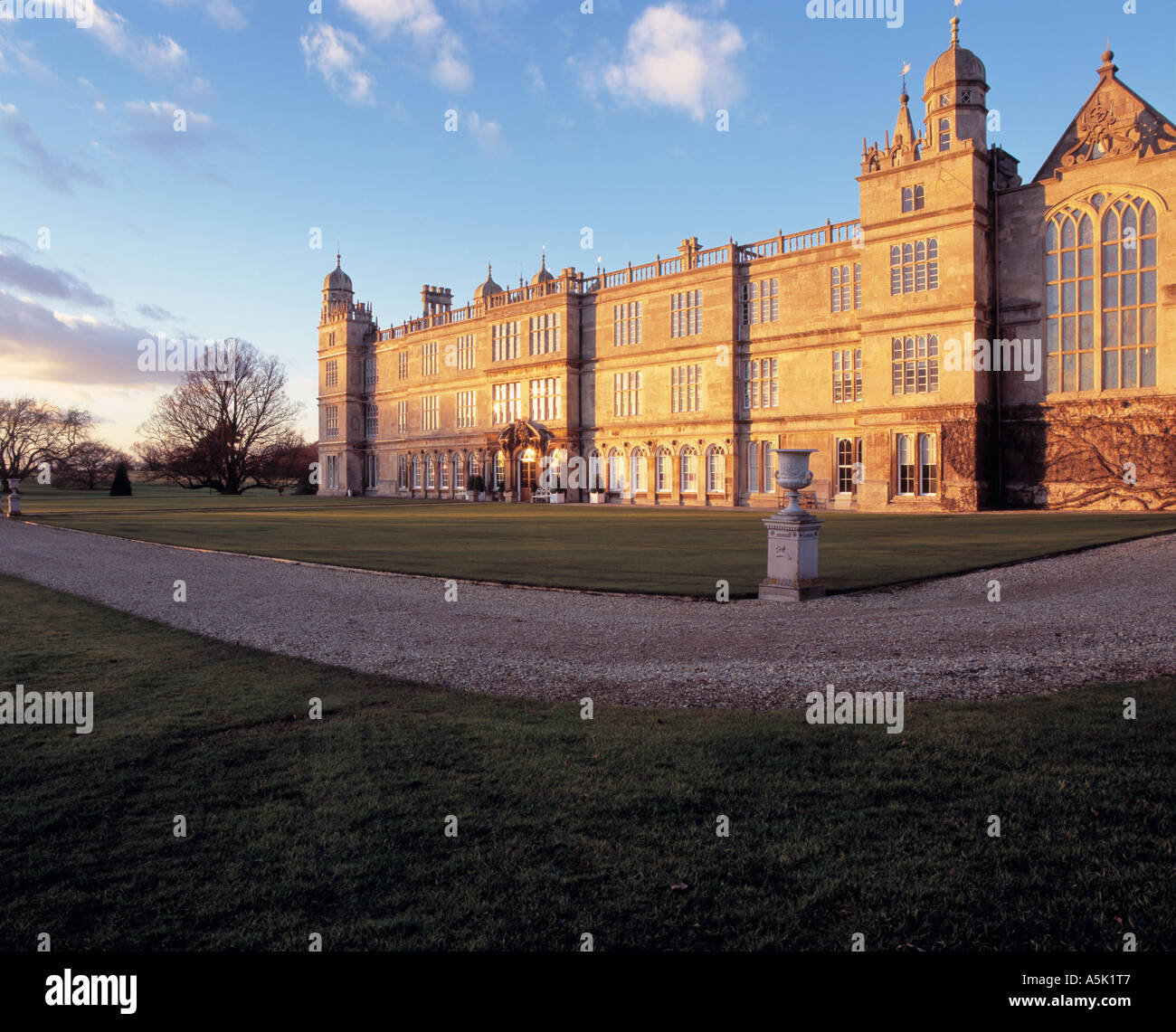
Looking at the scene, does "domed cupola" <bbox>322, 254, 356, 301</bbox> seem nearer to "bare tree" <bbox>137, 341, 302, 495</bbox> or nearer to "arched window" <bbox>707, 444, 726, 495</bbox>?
"bare tree" <bbox>137, 341, 302, 495</bbox>

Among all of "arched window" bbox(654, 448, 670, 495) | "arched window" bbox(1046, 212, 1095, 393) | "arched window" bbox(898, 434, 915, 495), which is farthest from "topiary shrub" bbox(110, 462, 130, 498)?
"arched window" bbox(1046, 212, 1095, 393)

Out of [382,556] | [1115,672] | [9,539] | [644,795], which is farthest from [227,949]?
[9,539]

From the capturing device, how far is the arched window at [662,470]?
148ft

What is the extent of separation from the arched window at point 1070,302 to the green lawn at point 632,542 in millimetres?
6815

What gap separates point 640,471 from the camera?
46688 millimetres

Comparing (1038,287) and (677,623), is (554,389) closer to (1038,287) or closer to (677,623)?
(1038,287)

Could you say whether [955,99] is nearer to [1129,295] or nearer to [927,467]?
[1129,295]

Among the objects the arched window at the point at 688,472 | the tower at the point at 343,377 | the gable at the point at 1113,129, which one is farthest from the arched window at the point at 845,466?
the tower at the point at 343,377

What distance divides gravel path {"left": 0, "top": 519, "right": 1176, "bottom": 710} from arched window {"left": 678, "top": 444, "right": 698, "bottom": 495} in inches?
1163

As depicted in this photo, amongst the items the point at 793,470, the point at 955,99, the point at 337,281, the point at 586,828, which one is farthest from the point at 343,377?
the point at 586,828

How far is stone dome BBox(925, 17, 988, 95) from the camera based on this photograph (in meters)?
31.8

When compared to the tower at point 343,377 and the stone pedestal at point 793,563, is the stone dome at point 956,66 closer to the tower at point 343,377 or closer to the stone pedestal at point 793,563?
the stone pedestal at point 793,563

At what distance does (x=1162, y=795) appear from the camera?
4.16 metres
